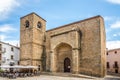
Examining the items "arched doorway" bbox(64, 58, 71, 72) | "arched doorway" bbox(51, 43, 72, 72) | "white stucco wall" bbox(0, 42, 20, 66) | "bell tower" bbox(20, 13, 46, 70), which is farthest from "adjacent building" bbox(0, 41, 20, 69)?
"arched doorway" bbox(64, 58, 71, 72)

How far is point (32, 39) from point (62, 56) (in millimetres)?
6048

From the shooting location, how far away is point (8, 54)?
37.2 metres

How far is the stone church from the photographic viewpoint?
21.9 m

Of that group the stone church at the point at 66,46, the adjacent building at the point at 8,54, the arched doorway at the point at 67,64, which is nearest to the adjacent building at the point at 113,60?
the stone church at the point at 66,46

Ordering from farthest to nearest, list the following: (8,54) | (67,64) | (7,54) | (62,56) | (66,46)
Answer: (8,54)
(7,54)
(62,56)
(67,64)
(66,46)

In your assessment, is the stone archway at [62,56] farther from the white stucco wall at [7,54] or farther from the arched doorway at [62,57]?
the white stucco wall at [7,54]

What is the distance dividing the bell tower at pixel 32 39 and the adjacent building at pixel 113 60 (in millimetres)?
17005

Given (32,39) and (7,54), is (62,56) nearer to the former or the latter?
(32,39)

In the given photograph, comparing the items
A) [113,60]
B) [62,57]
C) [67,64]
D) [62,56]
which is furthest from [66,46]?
[113,60]

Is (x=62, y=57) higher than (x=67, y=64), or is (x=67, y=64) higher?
(x=62, y=57)

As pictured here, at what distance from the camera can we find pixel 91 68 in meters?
21.7

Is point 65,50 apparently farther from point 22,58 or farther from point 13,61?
point 13,61

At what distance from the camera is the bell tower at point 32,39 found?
2714cm

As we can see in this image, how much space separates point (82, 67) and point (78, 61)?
1049mm
